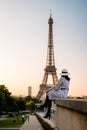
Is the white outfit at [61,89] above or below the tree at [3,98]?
below

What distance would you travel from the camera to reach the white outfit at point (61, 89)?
11.7 meters

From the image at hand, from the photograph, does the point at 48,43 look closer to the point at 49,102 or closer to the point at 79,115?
the point at 49,102

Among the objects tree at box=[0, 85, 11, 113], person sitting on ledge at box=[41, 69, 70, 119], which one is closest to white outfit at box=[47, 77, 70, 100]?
person sitting on ledge at box=[41, 69, 70, 119]

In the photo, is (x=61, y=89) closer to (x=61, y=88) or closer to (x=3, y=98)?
(x=61, y=88)

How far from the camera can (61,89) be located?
11.9 m

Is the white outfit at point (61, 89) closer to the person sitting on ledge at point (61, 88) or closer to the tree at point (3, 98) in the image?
the person sitting on ledge at point (61, 88)

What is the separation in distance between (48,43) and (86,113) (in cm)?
9860

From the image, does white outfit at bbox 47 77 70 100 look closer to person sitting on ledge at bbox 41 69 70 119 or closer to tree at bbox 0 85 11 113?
person sitting on ledge at bbox 41 69 70 119

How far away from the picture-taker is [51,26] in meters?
109

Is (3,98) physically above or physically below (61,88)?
above

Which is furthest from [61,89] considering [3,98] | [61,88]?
[3,98]

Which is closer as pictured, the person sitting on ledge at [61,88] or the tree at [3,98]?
the person sitting on ledge at [61,88]

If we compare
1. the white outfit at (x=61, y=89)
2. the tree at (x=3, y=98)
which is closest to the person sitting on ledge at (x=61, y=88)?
the white outfit at (x=61, y=89)

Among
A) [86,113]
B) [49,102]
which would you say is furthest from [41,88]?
[86,113]
